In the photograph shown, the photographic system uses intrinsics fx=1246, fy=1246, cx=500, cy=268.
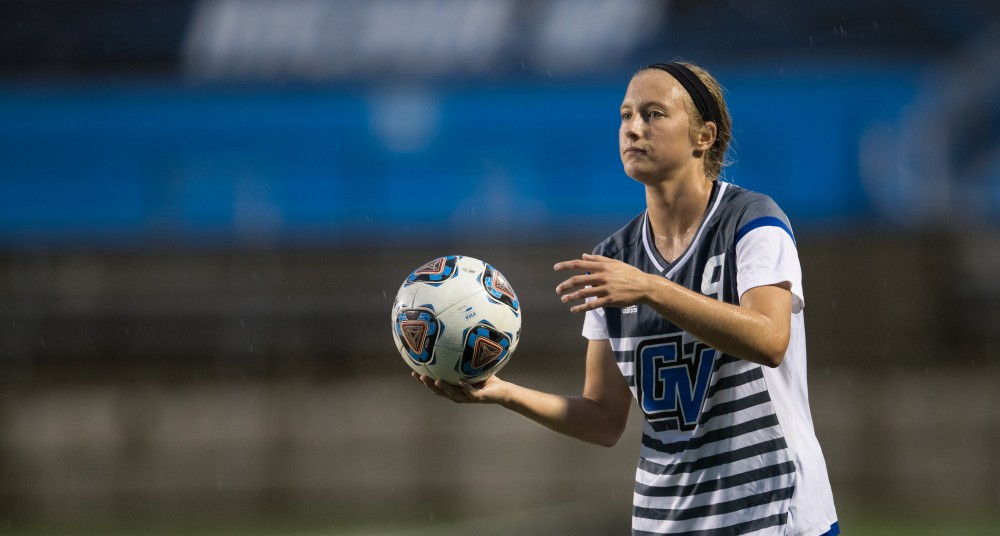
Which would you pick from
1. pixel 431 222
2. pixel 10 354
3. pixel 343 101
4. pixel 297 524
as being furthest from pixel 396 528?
pixel 343 101

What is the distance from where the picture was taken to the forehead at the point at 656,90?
14.3ft

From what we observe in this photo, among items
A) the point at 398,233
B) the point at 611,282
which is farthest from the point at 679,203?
the point at 398,233

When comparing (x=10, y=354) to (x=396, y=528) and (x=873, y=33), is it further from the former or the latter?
(x=873, y=33)

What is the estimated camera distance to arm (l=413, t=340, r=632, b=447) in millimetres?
4707

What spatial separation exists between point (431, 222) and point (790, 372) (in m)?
15.1

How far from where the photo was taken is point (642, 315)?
4.48 meters

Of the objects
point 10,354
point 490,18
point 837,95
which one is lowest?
point 10,354

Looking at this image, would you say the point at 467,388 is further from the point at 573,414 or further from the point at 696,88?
the point at 696,88

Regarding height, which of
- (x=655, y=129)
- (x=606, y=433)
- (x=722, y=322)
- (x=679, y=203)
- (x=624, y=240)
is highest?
(x=655, y=129)

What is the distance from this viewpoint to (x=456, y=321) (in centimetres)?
461

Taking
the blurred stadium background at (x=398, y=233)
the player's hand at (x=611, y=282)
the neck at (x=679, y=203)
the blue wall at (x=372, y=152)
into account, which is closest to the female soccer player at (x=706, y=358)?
the neck at (x=679, y=203)

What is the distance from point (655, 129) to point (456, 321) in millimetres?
1019

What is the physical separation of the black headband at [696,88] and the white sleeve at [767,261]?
535mm

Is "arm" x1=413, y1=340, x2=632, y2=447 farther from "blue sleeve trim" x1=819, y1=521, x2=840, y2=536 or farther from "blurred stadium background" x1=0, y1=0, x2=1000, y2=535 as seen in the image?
"blurred stadium background" x1=0, y1=0, x2=1000, y2=535
